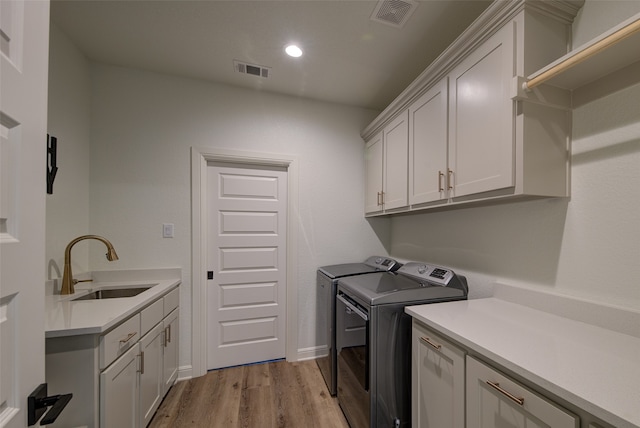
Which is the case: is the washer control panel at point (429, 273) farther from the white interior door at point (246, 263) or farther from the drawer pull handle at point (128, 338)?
the drawer pull handle at point (128, 338)

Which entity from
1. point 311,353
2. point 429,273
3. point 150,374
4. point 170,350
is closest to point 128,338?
point 150,374

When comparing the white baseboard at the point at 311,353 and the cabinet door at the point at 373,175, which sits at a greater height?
the cabinet door at the point at 373,175

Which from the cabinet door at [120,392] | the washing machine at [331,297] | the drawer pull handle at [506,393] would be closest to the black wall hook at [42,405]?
the cabinet door at [120,392]

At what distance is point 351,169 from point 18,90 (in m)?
2.33

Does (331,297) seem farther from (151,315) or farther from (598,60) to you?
(598,60)

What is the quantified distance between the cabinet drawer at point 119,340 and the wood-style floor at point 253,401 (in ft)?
2.54

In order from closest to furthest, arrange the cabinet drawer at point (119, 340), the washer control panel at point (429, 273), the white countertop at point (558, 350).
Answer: the white countertop at point (558, 350) < the cabinet drawer at point (119, 340) < the washer control panel at point (429, 273)

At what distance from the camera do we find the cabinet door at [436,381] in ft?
3.25

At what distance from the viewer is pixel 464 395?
0.96m

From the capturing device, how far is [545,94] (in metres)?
1.11

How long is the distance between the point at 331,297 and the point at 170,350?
4.31 ft

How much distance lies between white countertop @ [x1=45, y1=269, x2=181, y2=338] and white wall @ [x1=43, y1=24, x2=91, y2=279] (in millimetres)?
213

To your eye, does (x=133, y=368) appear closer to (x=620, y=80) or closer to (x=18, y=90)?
(x=18, y=90)

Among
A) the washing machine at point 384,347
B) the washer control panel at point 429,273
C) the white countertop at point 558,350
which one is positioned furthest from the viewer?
the washer control panel at point 429,273
